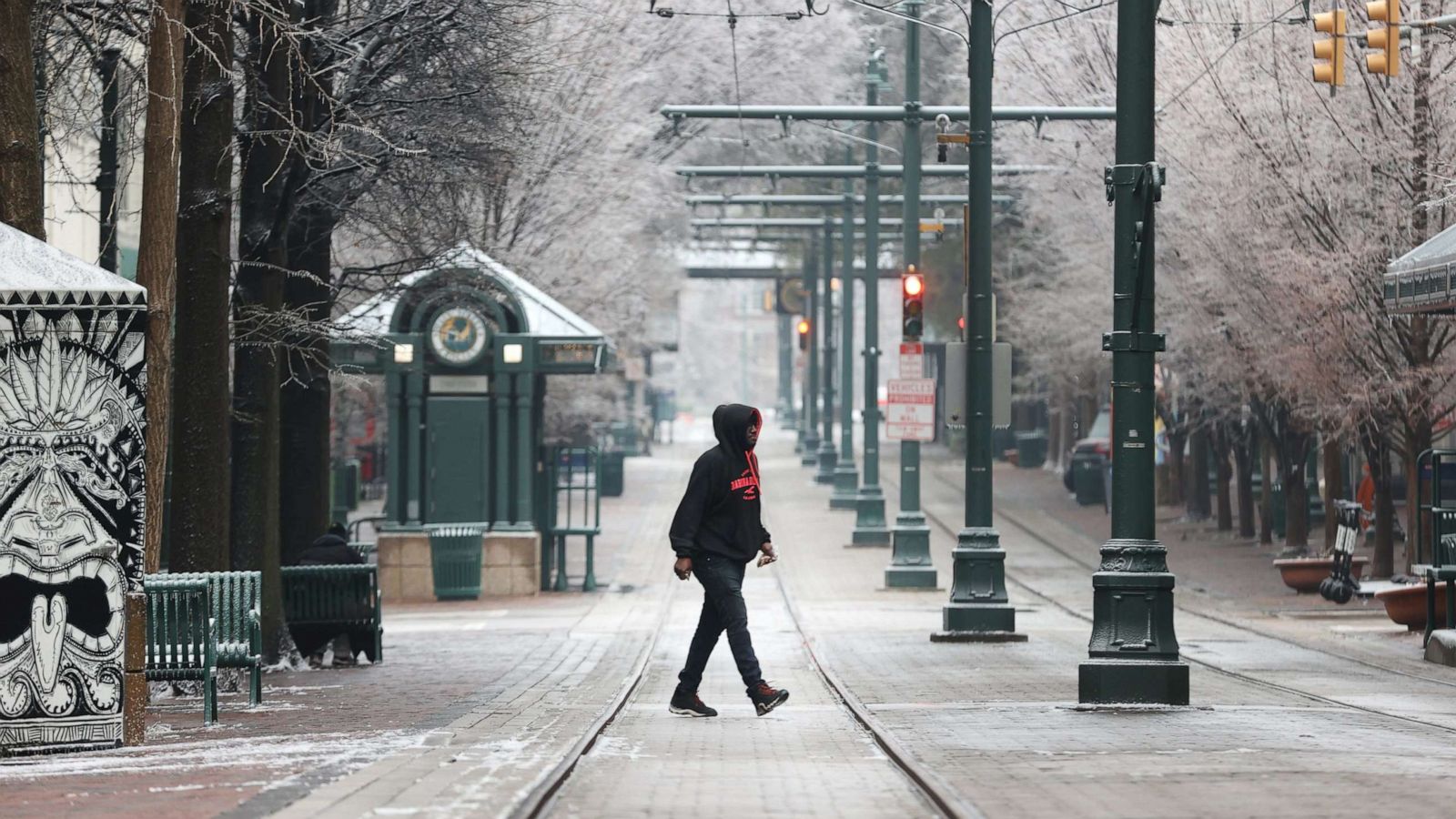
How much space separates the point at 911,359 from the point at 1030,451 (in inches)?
1439

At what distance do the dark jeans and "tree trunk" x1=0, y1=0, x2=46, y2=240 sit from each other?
4575mm

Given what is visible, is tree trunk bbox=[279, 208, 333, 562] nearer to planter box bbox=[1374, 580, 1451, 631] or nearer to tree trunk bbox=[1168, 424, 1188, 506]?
planter box bbox=[1374, 580, 1451, 631]

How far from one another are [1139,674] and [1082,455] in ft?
125

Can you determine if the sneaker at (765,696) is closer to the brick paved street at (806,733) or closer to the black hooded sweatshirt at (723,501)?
the brick paved street at (806,733)

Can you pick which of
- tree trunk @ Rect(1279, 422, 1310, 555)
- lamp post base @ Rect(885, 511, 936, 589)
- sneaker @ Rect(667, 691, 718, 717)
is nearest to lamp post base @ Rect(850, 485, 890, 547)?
Result: tree trunk @ Rect(1279, 422, 1310, 555)

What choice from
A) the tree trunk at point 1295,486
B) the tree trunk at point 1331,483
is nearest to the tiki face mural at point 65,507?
the tree trunk at point 1331,483

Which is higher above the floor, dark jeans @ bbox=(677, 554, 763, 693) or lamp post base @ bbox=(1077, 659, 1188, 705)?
dark jeans @ bbox=(677, 554, 763, 693)

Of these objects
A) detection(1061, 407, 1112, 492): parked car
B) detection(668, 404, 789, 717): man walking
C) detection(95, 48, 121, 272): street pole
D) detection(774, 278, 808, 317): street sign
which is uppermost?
detection(774, 278, 808, 317): street sign

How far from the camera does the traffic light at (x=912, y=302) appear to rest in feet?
87.6

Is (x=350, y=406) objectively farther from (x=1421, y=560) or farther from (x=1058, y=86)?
(x=1421, y=560)

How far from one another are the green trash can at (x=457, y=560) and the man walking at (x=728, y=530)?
1667 cm

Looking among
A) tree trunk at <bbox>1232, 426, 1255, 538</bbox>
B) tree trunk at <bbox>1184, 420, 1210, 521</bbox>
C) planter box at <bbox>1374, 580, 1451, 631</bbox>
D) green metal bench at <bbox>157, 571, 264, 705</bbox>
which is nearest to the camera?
green metal bench at <bbox>157, 571, 264, 705</bbox>

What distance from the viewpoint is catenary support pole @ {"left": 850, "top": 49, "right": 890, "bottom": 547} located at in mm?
35688

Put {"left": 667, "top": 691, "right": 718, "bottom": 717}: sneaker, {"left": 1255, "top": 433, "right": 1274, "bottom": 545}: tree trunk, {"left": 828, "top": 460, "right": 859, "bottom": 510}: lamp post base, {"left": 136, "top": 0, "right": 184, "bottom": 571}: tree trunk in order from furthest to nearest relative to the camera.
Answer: {"left": 828, "top": 460, "right": 859, "bottom": 510}: lamp post base < {"left": 1255, "top": 433, "right": 1274, "bottom": 545}: tree trunk < {"left": 136, "top": 0, "right": 184, "bottom": 571}: tree trunk < {"left": 667, "top": 691, "right": 718, "bottom": 717}: sneaker
